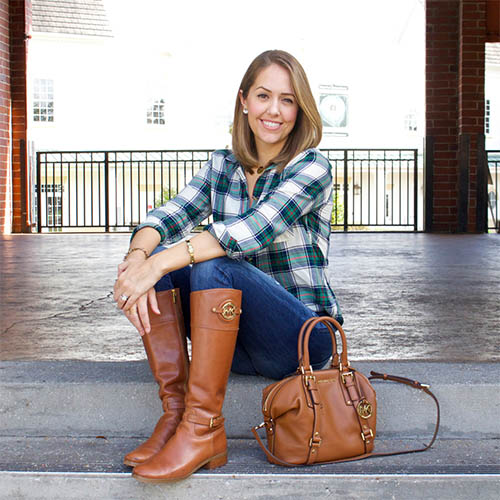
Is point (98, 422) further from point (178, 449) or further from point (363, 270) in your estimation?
point (363, 270)

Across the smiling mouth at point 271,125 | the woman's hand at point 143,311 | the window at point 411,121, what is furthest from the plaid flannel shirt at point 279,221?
the window at point 411,121

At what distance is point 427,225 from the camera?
378 inches

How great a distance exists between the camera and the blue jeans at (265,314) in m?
1.71

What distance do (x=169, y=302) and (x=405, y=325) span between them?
1.36 metres

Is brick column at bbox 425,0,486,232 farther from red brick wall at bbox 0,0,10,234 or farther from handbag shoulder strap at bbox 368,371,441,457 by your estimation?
handbag shoulder strap at bbox 368,371,441,457

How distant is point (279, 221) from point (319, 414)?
1.62 feet

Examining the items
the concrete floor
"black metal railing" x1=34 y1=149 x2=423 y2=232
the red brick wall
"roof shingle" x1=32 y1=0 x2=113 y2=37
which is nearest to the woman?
the concrete floor

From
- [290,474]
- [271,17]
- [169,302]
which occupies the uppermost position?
[271,17]

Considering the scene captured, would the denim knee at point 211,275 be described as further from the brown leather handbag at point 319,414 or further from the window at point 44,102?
the window at point 44,102

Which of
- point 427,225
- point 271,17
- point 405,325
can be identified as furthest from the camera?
point 271,17

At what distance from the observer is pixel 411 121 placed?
2328 centimetres

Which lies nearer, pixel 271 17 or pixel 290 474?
pixel 290 474

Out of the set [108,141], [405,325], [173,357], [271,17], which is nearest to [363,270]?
[405,325]

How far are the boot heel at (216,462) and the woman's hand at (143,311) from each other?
1.09 feet
